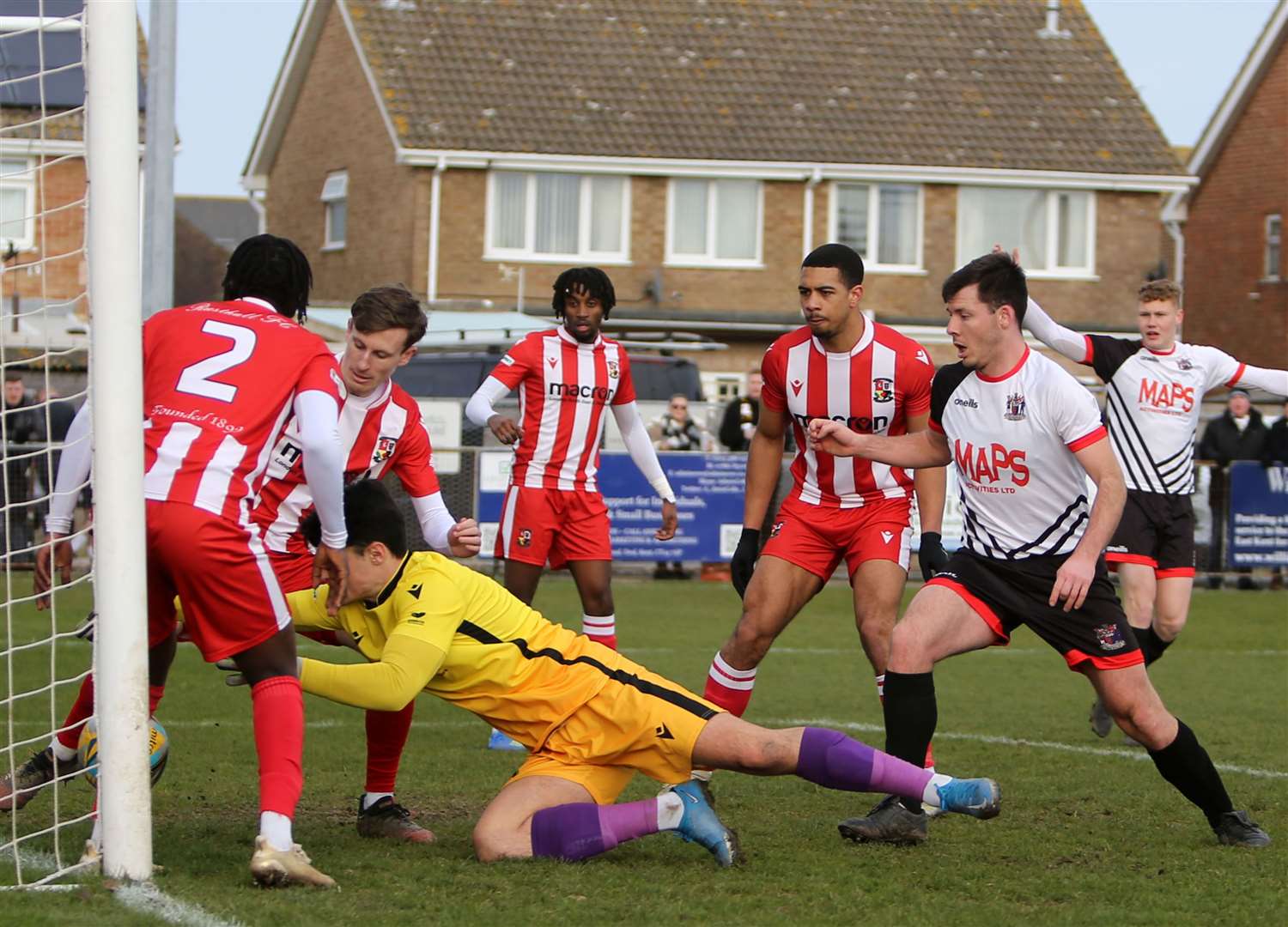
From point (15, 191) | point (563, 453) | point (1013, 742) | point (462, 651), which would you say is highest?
point (15, 191)

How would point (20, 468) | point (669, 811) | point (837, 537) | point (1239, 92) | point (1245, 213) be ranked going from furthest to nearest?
point (1245, 213), point (1239, 92), point (20, 468), point (837, 537), point (669, 811)

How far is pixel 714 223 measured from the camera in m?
32.1

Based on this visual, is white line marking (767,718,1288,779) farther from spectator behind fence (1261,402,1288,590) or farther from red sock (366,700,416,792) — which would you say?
spectator behind fence (1261,402,1288,590)

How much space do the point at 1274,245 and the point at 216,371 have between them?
3296cm

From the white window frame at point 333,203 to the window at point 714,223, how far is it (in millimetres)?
6567

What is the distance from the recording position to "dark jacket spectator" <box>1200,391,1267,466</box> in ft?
65.0

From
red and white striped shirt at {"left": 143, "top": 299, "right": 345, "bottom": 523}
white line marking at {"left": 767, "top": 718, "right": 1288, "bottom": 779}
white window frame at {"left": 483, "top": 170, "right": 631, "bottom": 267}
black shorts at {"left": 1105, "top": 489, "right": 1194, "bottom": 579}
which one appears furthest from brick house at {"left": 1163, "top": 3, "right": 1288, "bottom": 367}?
red and white striped shirt at {"left": 143, "top": 299, "right": 345, "bottom": 523}

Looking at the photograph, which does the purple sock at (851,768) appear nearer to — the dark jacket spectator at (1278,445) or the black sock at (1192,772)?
the black sock at (1192,772)

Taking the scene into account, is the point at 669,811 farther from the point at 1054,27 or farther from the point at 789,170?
the point at 1054,27

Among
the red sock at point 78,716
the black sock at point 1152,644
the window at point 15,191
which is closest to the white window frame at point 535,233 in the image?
the window at point 15,191

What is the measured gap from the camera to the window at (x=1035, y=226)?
1288 inches

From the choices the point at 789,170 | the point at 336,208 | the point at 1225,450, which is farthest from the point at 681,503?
the point at 336,208

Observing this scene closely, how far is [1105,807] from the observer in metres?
7.18

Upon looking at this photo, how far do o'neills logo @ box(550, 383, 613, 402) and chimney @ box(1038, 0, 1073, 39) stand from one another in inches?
1099
